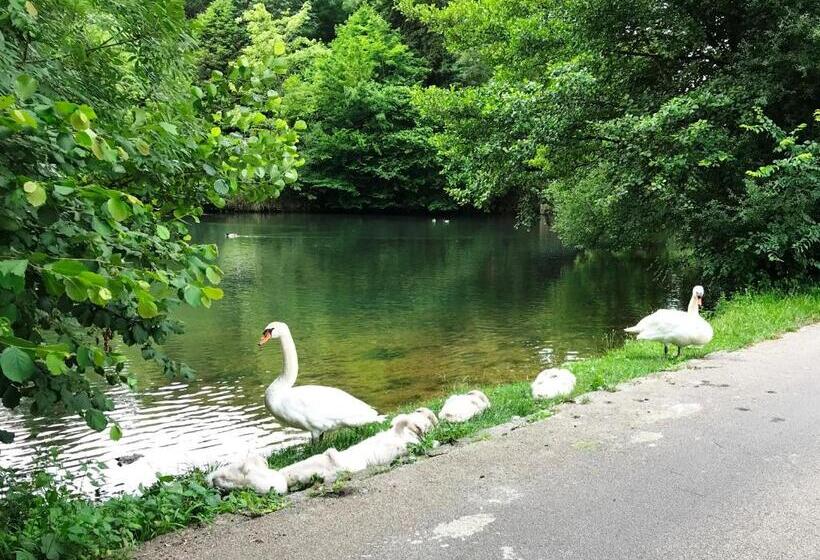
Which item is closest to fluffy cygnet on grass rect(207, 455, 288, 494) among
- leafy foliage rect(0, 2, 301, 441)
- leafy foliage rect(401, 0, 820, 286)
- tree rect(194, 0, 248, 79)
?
leafy foliage rect(0, 2, 301, 441)

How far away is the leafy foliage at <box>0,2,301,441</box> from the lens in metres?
2.78

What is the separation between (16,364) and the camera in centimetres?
249

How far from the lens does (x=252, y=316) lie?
19.1 meters

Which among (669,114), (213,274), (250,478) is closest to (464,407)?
(250,478)

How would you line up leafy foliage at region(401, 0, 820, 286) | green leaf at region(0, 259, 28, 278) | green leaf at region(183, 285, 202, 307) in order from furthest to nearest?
leafy foliage at region(401, 0, 820, 286) < green leaf at region(183, 285, 202, 307) < green leaf at region(0, 259, 28, 278)

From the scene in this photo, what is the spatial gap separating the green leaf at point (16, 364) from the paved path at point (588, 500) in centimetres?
236

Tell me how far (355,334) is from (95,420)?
13333 mm

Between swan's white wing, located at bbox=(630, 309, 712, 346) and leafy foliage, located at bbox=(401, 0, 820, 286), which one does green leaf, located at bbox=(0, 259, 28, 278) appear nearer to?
swan's white wing, located at bbox=(630, 309, 712, 346)

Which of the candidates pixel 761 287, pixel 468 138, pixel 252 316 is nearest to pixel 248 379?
pixel 252 316

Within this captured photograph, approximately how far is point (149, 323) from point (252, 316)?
14855 millimetres

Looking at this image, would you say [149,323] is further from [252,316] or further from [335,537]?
[252,316]

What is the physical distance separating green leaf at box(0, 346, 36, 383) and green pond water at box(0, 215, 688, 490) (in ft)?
20.0

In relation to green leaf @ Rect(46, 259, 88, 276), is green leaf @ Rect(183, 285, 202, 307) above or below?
below

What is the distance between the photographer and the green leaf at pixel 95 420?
3785 millimetres
